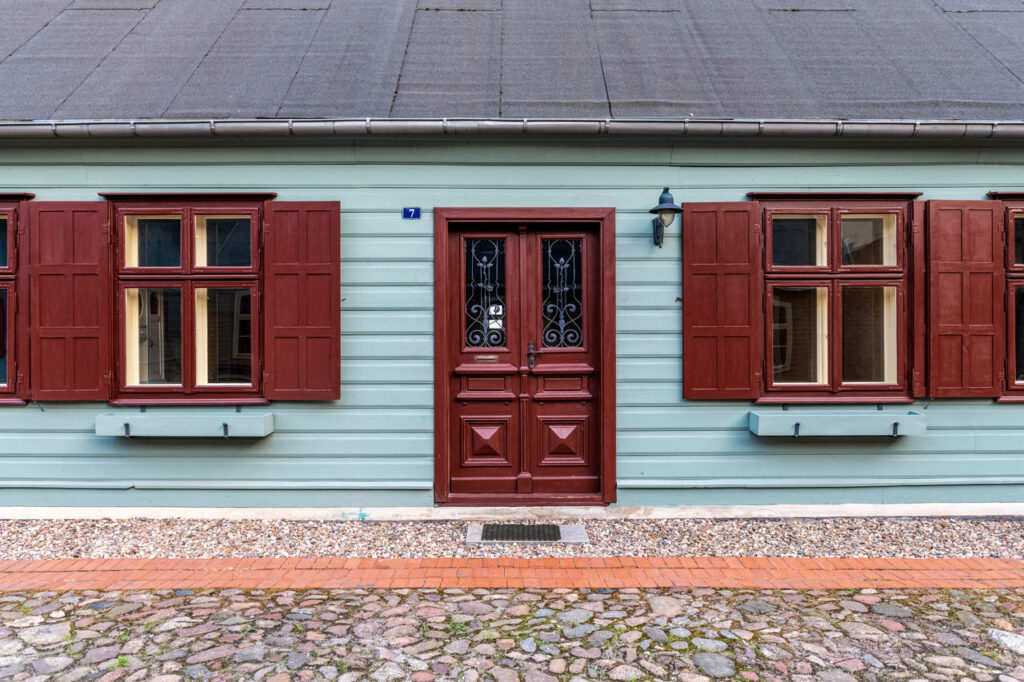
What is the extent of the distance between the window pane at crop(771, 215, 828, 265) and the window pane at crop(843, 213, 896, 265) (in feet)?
0.62

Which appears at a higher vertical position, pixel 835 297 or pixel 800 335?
pixel 835 297

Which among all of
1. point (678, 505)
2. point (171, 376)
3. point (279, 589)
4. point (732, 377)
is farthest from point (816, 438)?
point (171, 376)

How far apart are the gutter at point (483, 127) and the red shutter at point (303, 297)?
56 cm

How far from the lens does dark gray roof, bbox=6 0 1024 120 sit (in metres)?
4.87

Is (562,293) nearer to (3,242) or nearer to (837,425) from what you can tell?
(837,425)

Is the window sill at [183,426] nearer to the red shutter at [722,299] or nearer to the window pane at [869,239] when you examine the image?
the red shutter at [722,299]

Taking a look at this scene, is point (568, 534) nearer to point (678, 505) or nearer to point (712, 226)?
point (678, 505)

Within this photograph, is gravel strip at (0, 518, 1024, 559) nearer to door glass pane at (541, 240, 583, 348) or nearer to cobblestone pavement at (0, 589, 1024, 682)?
cobblestone pavement at (0, 589, 1024, 682)

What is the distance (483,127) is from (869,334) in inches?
129

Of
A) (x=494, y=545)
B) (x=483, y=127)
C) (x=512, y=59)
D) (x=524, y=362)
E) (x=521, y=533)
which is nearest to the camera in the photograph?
(x=494, y=545)

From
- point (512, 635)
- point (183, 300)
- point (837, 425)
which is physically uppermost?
point (183, 300)

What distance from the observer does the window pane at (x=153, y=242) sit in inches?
190

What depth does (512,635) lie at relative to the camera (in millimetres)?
3049

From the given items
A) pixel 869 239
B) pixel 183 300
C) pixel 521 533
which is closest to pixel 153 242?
A: pixel 183 300
